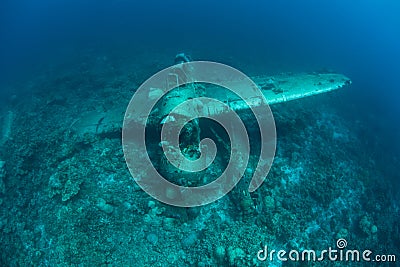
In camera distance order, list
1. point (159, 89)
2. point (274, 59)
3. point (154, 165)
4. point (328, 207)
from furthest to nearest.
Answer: point (274, 59) → point (159, 89) → point (328, 207) → point (154, 165)

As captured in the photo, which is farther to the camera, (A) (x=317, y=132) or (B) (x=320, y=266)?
(A) (x=317, y=132)

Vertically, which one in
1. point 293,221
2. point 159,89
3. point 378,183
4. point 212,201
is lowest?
point 378,183

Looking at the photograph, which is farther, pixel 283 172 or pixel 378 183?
pixel 378 183

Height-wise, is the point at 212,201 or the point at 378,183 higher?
the point at 212,201

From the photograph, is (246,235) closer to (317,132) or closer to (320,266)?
(320,266)

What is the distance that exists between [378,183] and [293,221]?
4236 millimetres

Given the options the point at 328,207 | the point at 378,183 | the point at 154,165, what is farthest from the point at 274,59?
the point at 154,165

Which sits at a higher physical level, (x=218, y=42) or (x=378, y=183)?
(x=218, y=42)

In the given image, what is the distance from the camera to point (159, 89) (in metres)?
7.36

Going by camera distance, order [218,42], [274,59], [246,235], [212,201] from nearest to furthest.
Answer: [246,235] → [212,201] → [274,59] → [218,42]

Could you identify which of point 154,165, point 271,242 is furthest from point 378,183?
point 154,165

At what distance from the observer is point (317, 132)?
29.6 feet

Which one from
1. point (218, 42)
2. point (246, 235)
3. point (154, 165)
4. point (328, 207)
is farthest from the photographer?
point (218, 42)

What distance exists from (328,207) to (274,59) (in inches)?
422
